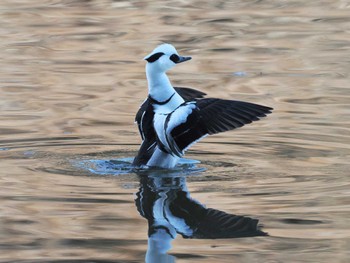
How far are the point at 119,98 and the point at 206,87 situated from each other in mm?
983

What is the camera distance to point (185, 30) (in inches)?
601

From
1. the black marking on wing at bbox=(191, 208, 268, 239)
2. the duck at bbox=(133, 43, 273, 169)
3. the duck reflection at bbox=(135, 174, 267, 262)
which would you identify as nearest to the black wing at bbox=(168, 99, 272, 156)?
the duck at bbox=(133, 43, 273, 169)

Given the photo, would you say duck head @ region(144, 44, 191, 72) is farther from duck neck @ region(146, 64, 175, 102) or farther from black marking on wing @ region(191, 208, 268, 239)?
black marking on wing @ region(191, 208, 268, 239)

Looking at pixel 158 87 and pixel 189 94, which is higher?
pixel 158 87

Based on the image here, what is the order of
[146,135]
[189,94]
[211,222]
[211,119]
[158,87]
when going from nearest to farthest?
[211,222], [211,119], [158,87], [146,135], [189,94]

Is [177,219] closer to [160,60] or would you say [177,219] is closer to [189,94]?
[160,60]

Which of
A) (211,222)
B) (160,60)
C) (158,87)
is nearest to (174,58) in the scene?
(160,60)

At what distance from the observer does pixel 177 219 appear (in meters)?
6.64

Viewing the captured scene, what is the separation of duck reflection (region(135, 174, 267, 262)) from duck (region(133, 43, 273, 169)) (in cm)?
33

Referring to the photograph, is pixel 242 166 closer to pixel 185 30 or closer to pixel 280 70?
pixel 280 70

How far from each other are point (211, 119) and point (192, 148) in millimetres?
1385

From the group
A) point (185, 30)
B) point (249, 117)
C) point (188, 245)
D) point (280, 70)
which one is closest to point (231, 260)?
point (188, 245)

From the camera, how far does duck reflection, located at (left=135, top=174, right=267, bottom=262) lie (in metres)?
6.09

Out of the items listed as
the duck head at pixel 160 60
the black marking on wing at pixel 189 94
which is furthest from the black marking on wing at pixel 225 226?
the black marking on wing at pixel 189 94
